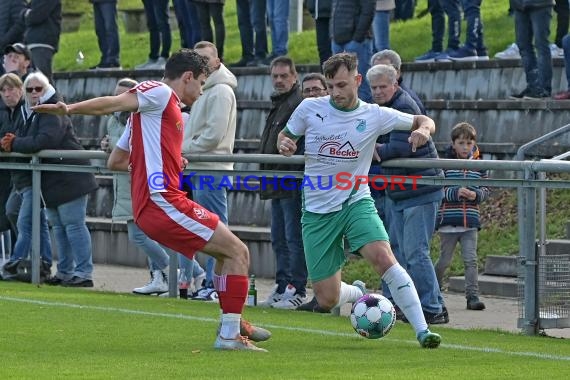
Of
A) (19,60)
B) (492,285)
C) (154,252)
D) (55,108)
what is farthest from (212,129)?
(55,108)

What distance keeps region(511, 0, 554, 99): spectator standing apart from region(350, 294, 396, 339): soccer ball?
6764 millimetres

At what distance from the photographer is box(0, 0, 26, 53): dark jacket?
21781 millimetres

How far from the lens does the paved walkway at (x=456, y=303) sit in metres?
13.0

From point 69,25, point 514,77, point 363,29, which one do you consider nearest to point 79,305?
point 363,29

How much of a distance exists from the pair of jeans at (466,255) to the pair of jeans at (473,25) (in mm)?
4711

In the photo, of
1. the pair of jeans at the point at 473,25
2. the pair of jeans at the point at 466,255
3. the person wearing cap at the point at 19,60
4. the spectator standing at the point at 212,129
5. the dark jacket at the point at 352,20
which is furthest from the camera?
the pair of jeans at the point at 473,25

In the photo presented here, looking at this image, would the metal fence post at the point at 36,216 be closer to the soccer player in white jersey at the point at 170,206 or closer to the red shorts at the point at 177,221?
the soccer player in white jersey at the point at 170,206

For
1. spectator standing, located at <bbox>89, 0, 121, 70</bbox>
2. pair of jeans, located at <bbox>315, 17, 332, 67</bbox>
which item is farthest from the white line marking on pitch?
spectator standing, located at <bbox>89, 0, 121, 70</bbox>

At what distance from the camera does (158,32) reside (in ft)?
75.1

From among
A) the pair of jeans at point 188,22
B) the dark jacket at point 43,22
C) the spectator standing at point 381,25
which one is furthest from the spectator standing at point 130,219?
the pair of jeans at point 188,22

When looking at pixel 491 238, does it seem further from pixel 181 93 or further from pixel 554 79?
pixel 181 93

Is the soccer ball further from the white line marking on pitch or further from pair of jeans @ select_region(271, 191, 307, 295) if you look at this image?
pair of jeans @ select_region(271, 191, 307, 295)

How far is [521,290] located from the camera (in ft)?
40.0

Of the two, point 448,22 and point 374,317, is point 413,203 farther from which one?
point 448,22
